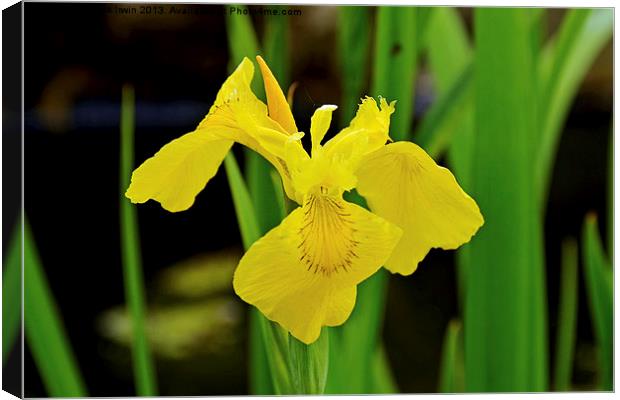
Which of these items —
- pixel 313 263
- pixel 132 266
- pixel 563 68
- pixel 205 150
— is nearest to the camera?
pixel 313 263

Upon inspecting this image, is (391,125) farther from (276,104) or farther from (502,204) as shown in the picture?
(276,104)

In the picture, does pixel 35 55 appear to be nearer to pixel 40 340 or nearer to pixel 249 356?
pixel 40 340

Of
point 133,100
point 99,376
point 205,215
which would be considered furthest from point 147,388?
point 133,100

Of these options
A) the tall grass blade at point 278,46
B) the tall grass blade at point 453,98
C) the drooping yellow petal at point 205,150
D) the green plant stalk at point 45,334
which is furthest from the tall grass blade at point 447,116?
the green plant stalk at point 45,334

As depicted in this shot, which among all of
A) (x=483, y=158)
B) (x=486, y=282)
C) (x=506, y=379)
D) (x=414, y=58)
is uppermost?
(x=414, y=58)

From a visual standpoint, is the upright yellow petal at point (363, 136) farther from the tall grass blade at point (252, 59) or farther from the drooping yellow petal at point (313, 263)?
the tall grass blade at point (252, 59)

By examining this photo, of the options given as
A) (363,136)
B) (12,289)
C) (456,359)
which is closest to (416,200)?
(363,136)

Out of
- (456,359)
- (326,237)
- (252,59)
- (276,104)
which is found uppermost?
(252,59)

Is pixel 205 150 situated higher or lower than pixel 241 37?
lower
